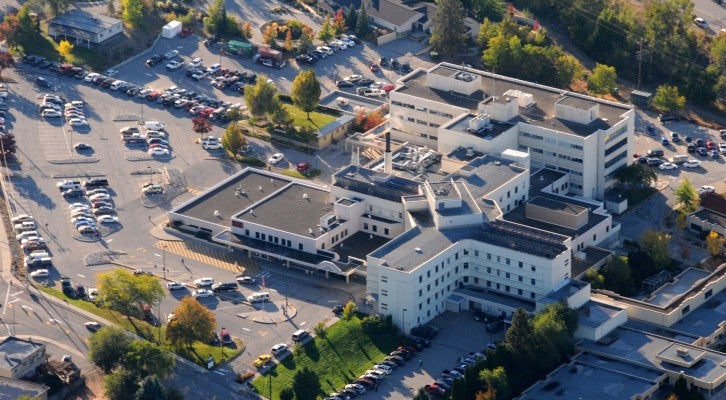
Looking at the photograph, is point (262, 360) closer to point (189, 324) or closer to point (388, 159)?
point (189, 324)

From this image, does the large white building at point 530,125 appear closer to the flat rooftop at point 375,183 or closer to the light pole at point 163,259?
the flat rooftop at point 375,183

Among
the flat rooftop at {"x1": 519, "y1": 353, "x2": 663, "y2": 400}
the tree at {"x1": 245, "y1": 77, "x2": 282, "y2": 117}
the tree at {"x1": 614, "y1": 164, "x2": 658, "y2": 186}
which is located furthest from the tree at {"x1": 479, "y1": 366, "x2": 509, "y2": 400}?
the tree at {"x1": 245, "y1": 77, "x2": 282, "y2": 117}

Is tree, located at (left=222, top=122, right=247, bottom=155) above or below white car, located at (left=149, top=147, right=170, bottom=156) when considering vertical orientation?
above

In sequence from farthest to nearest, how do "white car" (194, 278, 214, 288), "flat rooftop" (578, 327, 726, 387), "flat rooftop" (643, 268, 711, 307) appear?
"white car" (194, 278, 214, 288) → "flat rooftop" (643, 268, 711, 307) → "flat rooftop" (578, 327, 726, 387)

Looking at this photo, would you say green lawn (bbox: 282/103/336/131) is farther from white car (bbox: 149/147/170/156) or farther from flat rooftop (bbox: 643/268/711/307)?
flat rooftop (bbox: 643/268/711/307)

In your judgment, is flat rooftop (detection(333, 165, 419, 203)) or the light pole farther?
flat rooftop (detection(333, 165, 419, 203))

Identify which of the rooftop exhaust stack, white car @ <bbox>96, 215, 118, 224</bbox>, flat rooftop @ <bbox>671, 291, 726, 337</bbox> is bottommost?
flat rooftop @ <bbox>671, 291, 726, 337</bbox>

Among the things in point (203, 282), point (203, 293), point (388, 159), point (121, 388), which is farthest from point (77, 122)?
point (121, 388)
